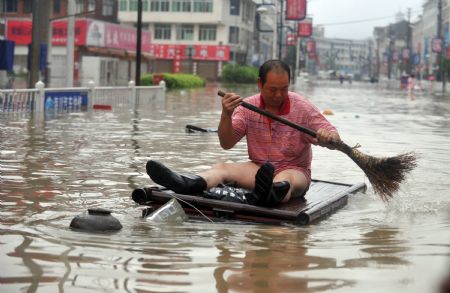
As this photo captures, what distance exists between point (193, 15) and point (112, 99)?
55950 millimetres

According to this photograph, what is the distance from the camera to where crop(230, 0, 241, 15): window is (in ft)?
266

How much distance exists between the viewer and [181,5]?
7894 centimetres

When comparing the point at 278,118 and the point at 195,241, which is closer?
the point at 195,241

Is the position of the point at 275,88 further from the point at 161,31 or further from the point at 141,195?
the point at 161,31

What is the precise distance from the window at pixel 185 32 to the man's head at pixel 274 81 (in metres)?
74.0

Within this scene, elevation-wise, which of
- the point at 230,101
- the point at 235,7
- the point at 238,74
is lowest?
the point at 230,101

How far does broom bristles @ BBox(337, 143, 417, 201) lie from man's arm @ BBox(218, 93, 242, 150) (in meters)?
1.05

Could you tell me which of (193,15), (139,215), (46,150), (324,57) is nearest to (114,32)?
(193,15)

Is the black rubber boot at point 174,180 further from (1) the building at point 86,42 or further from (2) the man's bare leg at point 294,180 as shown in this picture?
(1) the building at point 86,42

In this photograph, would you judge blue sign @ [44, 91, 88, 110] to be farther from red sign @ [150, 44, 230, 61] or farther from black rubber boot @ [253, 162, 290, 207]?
red sign @ [150, 44, 230, 61]

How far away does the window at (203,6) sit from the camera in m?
77.5

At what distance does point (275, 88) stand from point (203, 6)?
7308 cm

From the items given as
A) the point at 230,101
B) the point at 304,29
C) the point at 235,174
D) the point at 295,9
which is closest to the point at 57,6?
the point at 295,9

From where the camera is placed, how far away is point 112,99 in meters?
23.8
